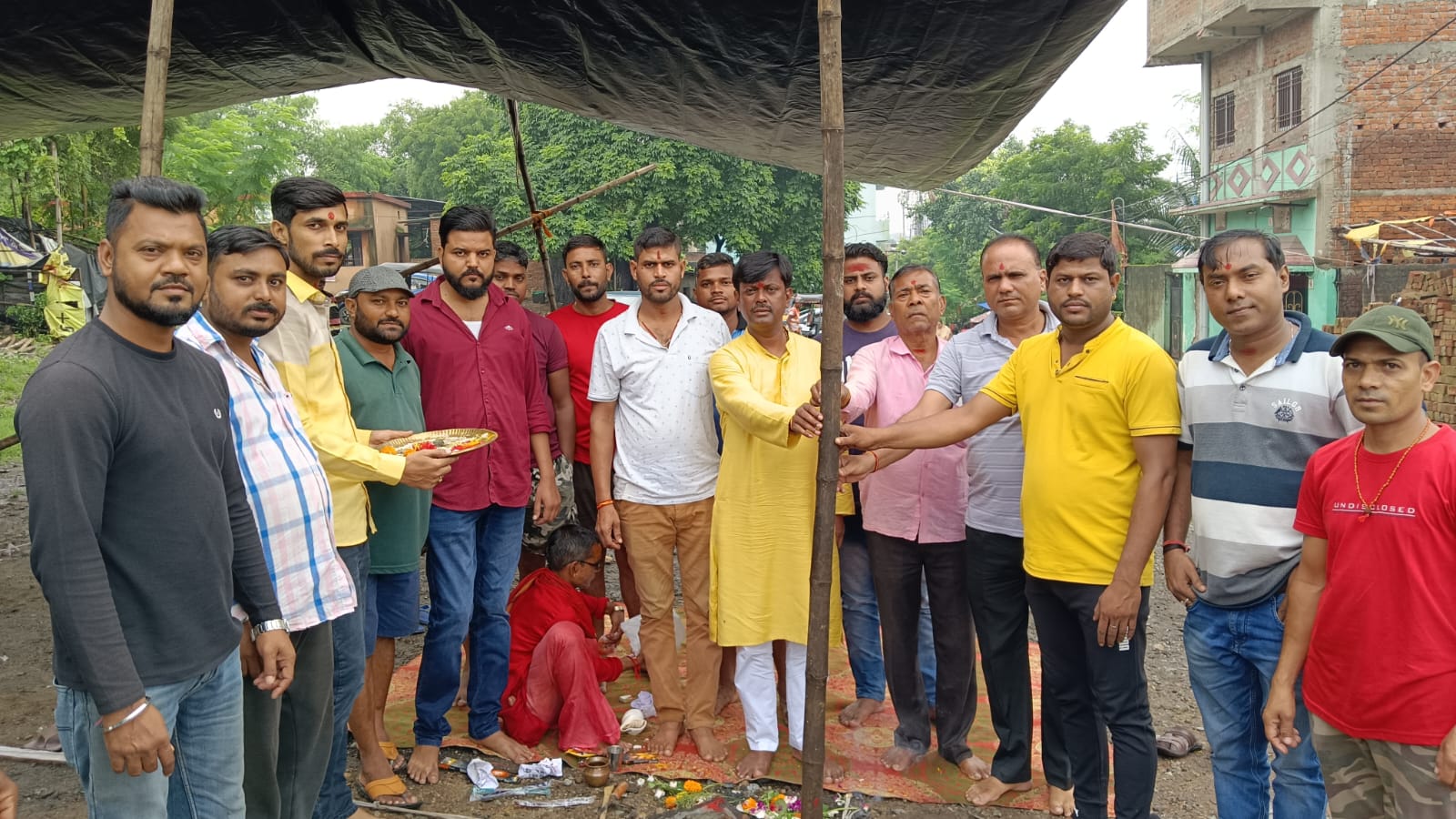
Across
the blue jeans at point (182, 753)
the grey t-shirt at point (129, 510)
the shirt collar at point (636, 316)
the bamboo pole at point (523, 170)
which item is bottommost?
the blue jeans at point (182, 753)

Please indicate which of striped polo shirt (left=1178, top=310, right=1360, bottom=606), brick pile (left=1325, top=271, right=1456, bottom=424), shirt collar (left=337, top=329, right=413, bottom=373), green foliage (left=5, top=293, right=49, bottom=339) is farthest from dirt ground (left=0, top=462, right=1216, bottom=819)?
green foliage (left=5, top=293, right=49, bottom=339)

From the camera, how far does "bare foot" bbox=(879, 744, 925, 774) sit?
4.14 metres

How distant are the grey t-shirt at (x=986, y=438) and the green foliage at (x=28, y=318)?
80.5ft

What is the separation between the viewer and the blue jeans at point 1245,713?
2.86 m

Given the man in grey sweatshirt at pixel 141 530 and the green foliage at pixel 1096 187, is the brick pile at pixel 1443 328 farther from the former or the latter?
the green foliage at pixel 1096 187

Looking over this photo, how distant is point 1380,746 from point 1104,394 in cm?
123

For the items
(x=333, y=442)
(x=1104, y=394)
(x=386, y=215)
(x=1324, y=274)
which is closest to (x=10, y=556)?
(x=333, y=442)

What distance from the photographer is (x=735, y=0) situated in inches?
150

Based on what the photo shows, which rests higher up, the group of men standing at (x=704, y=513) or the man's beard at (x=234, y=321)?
the man's beard at (x=234, y=321)

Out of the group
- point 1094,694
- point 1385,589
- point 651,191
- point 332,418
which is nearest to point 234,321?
point 332,418

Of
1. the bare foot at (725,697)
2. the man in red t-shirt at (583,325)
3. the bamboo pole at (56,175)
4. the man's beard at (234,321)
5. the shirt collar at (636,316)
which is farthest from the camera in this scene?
the bamboo pole at (56,175)

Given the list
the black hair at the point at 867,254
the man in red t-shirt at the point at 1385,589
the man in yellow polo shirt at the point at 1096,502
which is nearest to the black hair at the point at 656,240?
the black hair at the point at 867,254

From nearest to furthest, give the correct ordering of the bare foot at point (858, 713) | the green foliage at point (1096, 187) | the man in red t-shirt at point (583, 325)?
the bare foot at point (858, 713) < the man in red t-shirt at point (583, 325) < the green foliage at point (1096, 187)

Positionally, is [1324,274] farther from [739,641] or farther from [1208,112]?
[739,641]
